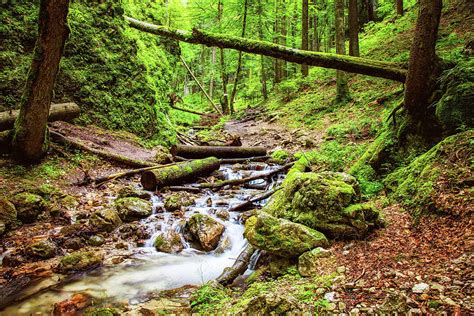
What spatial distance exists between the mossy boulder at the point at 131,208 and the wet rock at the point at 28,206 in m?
1.54

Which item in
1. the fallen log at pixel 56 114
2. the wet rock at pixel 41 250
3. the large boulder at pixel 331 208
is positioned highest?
the fallen log at pixel 56 114

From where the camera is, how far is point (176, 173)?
30.1 feet

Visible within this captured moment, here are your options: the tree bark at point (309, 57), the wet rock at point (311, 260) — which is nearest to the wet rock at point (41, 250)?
the wet rock at point (311, 260)

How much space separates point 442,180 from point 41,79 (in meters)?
8.25

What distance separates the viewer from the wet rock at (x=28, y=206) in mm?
6023

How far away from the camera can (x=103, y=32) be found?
42.9 ft

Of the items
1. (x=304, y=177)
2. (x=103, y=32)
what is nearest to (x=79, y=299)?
(x=304, y=177)

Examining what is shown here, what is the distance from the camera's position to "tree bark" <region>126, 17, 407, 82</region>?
24.1 feet

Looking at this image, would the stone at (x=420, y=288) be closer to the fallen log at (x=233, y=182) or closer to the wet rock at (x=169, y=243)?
the wet rock at (x=169, y=243)

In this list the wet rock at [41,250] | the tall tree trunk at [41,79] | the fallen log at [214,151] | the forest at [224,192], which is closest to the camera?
the forest at [224,192]

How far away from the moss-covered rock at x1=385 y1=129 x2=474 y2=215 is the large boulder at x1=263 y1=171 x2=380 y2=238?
73 centimetres

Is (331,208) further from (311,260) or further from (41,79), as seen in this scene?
(41,79)

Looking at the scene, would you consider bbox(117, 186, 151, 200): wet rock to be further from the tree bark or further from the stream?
the tree bark

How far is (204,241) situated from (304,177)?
245cm
